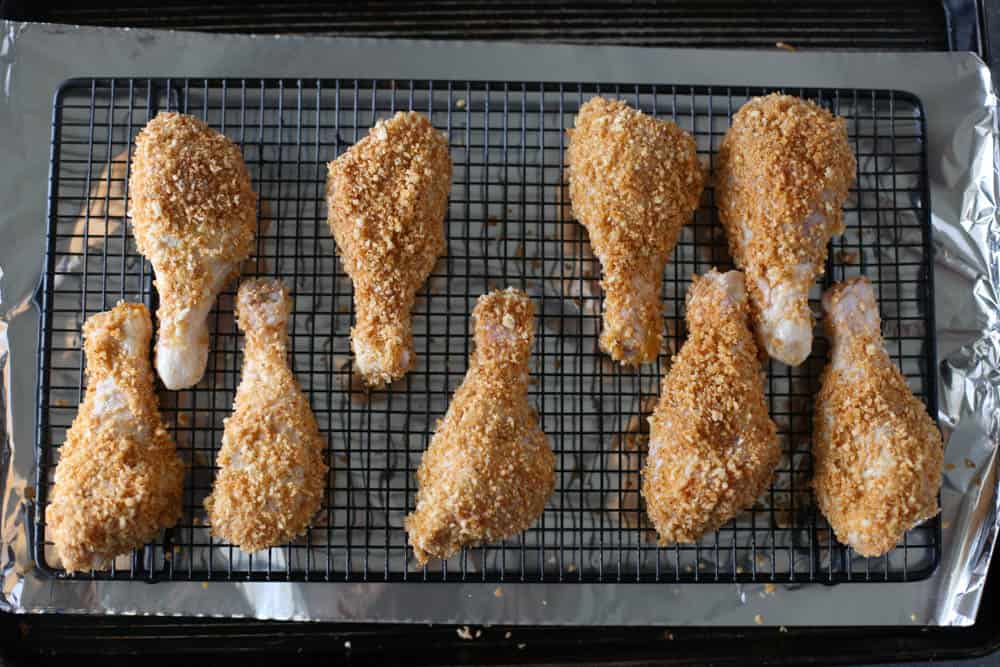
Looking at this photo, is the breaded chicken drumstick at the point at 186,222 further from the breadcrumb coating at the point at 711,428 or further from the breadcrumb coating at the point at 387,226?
the breadcrumb coating at the point at 711,428

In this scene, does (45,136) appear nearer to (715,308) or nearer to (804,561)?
(715,308)

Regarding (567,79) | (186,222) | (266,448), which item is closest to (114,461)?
(266,448)

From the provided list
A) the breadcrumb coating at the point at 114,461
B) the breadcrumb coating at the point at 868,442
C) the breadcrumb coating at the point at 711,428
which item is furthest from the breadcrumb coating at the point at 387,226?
the breadcrumb coating at the point at 868,442

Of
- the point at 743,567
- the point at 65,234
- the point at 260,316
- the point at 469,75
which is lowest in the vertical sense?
the point at 743,567

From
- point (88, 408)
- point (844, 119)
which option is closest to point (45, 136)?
point (88, 408)

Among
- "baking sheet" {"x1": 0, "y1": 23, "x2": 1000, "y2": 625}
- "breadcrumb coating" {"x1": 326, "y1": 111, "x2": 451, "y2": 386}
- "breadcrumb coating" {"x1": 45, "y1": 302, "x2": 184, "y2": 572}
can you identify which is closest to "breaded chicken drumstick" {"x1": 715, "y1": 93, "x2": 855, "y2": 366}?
"baking sheet" {"x1": 0, "y1": 23, "x2": 1000, "y2": 625}

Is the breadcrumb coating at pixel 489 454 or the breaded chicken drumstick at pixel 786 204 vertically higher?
the breaded chicken drumstick at pixel 786 204

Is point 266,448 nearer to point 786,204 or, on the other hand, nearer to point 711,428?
point 711,428
